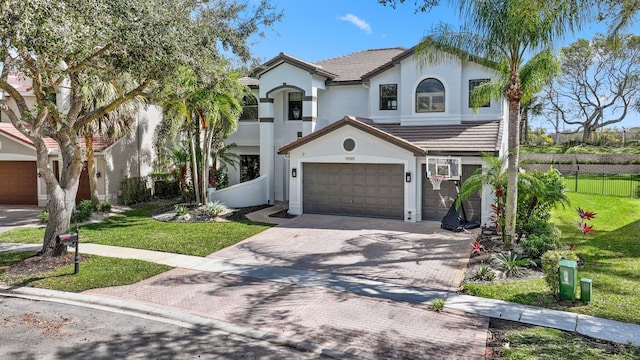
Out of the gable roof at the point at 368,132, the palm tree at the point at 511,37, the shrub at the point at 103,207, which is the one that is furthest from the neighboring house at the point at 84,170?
the palm tree at the point at 511,37

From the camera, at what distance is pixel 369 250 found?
551 inches

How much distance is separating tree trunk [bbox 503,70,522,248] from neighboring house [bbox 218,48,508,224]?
14.8ft

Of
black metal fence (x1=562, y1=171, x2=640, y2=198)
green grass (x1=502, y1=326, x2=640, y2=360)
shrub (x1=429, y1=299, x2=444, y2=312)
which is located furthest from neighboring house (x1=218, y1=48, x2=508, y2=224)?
green grass (x1=502, y1=326, x2=640, y2=360)

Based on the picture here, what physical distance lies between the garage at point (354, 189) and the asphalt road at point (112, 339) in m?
12.2

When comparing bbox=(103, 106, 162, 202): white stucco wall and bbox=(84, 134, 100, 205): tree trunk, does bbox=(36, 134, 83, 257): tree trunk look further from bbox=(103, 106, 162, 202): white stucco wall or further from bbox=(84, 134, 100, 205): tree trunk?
bbox=(103, 106, 162, 202): white stucco wall

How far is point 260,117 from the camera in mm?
23578

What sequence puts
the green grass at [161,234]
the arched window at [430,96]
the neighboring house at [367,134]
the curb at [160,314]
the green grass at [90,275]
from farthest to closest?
1. the arched window at [430,96]
2. the neighboring house at [367,134]
3. the green grass at [161,234]
4. the green grass at [90,275]
5. the curb at [160,314]

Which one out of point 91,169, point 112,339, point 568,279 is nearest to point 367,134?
point 568,279

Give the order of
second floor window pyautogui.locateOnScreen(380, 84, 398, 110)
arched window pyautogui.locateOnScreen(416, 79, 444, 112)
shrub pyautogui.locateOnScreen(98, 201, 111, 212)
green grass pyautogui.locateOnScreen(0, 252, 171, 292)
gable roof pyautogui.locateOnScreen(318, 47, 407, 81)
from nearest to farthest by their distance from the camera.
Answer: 1. green grass pyautogui.locateOnScreen(0, 252, 171, 292)
2. shrub pyautogui.locateOnScreen(98, 201, 111, 212)
3. arched window pyautogui.locateOnScreen(416, 79, 444, 112)
4. second floor window pyautogui.locateOnScreen(380, 84, 398, 110)
5. gable roof pyautogui.locateOnScreen(318, 47, 407, 81)

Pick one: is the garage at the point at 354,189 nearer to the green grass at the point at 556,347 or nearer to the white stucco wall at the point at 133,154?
the white stucco wall at the point at 133,154

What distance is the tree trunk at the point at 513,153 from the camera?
12750mm

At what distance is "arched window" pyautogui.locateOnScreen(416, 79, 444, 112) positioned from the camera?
2053cm

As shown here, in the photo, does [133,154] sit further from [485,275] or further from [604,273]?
[604,273]

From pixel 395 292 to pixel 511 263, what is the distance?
11.0 ft
